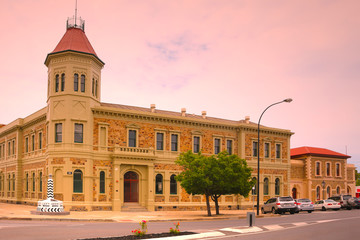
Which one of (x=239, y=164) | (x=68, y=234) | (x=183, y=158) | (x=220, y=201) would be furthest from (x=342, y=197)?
(x=68, y=234)

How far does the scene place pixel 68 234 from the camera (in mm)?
18281

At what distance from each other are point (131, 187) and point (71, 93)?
10.2m

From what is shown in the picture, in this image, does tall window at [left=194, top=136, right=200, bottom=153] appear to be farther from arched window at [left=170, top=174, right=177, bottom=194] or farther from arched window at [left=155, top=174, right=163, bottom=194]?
arched window at [left=155, top=174, right=163, bottom=194]

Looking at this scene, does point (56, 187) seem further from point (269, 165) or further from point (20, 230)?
point (269, 165)

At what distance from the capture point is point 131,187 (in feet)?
128

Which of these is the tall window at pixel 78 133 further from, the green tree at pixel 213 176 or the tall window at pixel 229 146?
the tall window at pixel 229 146

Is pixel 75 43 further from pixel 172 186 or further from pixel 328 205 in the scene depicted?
pixel 328 205

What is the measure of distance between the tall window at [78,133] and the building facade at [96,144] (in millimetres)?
85

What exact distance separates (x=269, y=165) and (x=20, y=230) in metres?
34.5

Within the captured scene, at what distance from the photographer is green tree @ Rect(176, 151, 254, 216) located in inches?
1312

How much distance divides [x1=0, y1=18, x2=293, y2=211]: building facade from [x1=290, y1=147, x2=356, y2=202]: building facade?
1343cm

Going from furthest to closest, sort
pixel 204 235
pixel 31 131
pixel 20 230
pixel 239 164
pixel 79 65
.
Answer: pixel 31 131
pixel 79 65
pixel 239 164
pixel 20 230
pixel 204 235

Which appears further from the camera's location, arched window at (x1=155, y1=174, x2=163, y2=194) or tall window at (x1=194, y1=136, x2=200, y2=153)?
tall window at (x1=194, y1=136, x2=200, y2=153)

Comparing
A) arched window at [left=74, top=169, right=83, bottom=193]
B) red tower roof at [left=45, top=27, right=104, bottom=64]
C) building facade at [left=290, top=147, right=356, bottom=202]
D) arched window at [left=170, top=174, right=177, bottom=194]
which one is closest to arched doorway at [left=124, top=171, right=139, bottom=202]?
arched window at [left=170, top=174, right=177, bottom=194]
